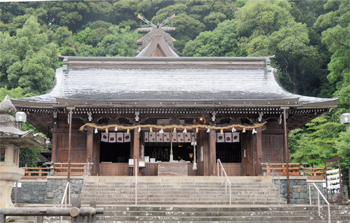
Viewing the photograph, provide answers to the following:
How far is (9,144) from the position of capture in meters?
10.2

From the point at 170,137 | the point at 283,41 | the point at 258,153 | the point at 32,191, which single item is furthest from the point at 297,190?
the point at 283,41

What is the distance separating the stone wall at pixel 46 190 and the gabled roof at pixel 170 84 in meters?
3.18

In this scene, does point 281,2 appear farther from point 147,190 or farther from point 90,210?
point 90,210

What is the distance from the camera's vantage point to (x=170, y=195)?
49.3 feet

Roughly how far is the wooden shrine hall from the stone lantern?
5.92 metres

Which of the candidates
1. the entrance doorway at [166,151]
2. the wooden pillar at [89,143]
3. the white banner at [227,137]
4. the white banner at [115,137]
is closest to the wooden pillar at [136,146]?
the white banner at [115,137]

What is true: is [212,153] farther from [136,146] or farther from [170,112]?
[136,146]

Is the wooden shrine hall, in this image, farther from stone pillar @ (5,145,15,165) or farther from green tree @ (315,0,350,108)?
green tree @ (315,0,350,108)

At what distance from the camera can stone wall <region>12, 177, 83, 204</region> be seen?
53.6 ft

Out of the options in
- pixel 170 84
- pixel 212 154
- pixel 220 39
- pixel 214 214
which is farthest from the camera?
pixel 220 39

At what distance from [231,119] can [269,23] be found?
21.0 meters

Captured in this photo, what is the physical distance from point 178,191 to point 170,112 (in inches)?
166

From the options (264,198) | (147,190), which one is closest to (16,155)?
(147,190)

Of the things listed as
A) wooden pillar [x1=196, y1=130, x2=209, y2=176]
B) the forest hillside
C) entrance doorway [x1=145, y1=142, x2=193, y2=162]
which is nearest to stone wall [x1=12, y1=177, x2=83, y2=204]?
wooden pillar [x1=196, y1=130, x2=209, y2=176]
